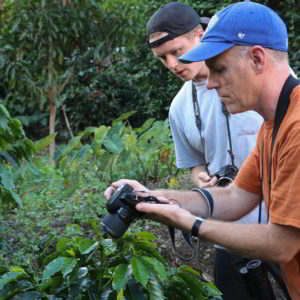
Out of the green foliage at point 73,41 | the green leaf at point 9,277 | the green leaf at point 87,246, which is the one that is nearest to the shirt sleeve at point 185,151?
the green leaf at point 87,246

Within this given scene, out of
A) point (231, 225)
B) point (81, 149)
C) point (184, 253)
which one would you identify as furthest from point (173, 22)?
point (81, 149)

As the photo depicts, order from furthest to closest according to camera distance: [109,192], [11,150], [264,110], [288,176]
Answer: [11,150], [109,192], [264,110], [288,176]

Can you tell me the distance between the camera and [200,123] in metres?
3.62

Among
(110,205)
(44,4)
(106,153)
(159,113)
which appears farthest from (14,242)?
(159,113)

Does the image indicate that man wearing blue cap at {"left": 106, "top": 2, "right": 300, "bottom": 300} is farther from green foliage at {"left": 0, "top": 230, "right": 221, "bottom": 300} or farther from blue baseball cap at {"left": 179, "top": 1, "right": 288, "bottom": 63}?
green foliage at {"left": 0, "top": 230, "right": 221, "bottom": 300}

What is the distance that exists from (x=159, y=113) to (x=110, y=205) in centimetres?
1074

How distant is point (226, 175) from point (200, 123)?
392 mm

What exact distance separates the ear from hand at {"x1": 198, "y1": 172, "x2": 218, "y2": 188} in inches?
41.6

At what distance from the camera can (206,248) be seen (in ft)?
17.5

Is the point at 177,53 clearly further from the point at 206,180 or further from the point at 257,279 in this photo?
the point at 257,279

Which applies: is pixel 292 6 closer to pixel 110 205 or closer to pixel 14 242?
pixel 14 242

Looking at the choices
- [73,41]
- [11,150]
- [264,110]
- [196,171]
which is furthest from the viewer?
[73,41]

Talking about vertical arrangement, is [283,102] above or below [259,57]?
below

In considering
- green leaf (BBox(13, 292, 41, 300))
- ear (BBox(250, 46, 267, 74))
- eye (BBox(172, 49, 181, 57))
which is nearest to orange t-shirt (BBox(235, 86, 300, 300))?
ear (BBox(250, 46, 267, 74))
